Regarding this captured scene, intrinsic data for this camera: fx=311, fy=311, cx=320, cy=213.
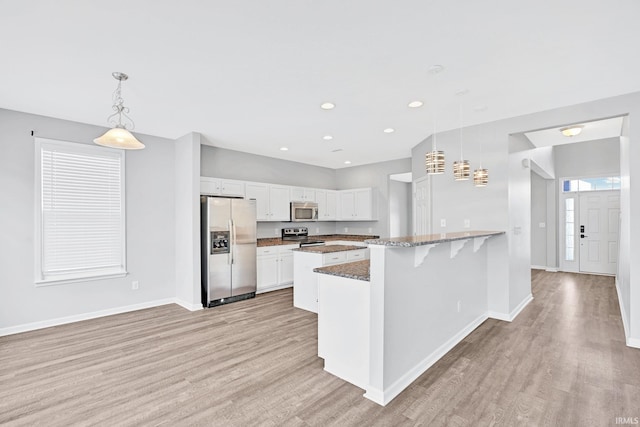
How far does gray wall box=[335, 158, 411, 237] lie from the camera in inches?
278

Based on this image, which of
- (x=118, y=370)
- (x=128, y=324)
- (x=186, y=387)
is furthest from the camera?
(x=128, y=324)

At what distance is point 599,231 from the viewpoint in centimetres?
698

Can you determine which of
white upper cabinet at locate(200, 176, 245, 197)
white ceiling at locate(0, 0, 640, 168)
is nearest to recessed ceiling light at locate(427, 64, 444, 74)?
white ceiling at locate(0, 0, 640, 168)

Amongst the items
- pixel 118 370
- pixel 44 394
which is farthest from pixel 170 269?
pixel 44 394

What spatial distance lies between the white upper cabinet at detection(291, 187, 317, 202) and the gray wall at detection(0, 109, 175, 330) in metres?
2.44

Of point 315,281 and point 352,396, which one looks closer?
point 352,396

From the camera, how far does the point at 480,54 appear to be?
246 cm

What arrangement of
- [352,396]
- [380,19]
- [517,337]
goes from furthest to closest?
[517,337] < [352,396] < [380,19]

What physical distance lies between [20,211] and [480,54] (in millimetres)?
5210

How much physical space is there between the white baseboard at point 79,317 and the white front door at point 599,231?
876 centimetres

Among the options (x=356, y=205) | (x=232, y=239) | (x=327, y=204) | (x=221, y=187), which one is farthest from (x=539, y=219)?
(x=221, y=187)

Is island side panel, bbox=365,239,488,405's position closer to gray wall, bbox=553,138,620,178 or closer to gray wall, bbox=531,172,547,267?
gray wall, bbox=531,172,547,267

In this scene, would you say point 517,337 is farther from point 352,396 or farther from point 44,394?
point 44,394

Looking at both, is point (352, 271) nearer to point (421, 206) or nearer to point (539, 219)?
point (421, 206)
